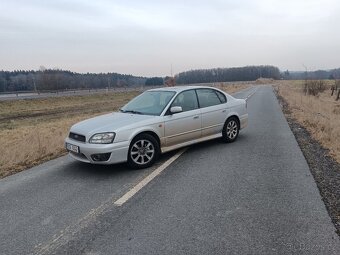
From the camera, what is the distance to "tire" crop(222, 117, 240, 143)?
8.91 m

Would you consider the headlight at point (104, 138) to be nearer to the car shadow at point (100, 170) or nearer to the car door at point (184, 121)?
the car shadow at point (100, 170)

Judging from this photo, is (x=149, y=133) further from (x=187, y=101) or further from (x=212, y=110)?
(x=212, y=110)

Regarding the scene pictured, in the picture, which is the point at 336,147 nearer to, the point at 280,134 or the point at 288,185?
the point at 280,134

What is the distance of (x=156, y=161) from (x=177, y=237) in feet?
11.5

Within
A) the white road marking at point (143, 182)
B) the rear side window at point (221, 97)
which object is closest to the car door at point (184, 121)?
the white road marking at point (143, 182)

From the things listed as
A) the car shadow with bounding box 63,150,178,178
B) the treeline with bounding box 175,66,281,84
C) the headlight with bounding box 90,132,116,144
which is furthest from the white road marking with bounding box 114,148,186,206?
the treeline with bounding box 175,66,281,84

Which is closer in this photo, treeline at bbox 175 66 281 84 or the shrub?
the shrub

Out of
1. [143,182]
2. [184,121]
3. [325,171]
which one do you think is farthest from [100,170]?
[325,171]

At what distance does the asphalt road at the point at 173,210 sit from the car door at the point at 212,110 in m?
1.29

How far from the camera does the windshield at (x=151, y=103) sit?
7.47 metres

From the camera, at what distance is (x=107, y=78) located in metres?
116

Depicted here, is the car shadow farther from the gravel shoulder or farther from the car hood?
the gravel shoulder

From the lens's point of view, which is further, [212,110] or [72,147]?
[212,110]

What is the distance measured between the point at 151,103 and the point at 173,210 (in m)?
3.65
